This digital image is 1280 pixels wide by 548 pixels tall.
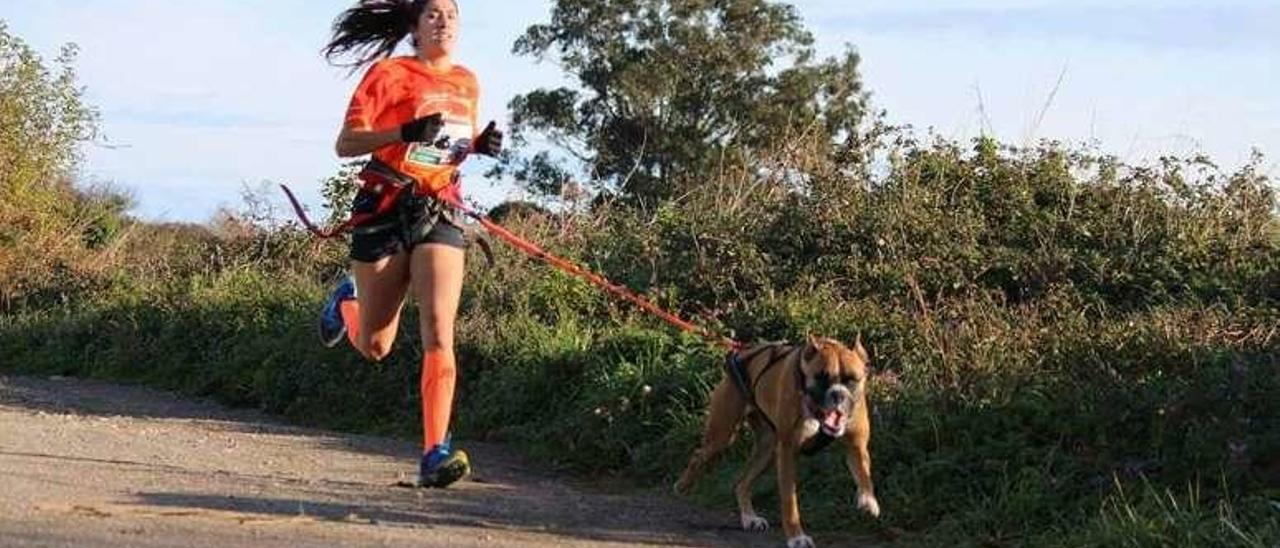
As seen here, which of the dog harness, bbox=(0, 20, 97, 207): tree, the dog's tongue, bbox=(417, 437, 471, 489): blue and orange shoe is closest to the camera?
the dog's tongue

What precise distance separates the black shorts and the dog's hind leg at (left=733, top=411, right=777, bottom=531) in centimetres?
157

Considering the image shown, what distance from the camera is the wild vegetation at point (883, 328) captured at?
6.20 metres

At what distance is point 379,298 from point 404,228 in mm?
424

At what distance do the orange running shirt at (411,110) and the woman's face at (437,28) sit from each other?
107mm

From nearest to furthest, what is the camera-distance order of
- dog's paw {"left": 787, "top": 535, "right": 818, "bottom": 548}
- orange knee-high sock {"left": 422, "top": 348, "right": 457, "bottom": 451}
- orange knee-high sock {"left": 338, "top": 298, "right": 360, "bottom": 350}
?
dog's paw {"left": 787, "top": 535, "right": 818, "bottom": 548}
orange knee-high sock {"left": 422, "top": 348, "right": 457, "bottom": 451}
orange knee-high sock {"left": 338, "top": 298, "right": 360, "bottom": 350}

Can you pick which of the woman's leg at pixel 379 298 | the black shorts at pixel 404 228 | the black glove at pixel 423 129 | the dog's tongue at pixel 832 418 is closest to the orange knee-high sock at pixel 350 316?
the woman's leg at pixel 379 298

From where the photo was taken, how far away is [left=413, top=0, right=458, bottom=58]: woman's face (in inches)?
263

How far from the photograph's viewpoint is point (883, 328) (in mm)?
8695

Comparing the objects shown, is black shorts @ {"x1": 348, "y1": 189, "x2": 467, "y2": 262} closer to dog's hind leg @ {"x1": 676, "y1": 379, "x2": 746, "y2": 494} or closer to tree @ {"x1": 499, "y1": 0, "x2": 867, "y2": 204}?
dog's hind leg @ {"x1": 676, "y1": 379, "x2": 746, "y2": 494}

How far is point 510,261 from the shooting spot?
12531 mm

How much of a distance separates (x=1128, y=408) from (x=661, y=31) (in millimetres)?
31236

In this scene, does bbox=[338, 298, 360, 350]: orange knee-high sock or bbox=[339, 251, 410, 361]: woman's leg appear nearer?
bbox=[339, 251, 410, 361]: woman's leg

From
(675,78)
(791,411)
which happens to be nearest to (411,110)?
(791,411)

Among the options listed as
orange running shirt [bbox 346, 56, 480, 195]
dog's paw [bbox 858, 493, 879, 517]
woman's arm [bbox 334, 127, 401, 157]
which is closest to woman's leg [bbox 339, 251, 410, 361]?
orange running shirt [bbox 346, 56, 480, 195]
